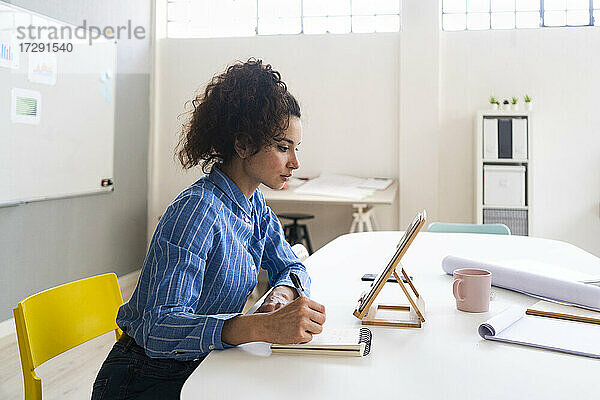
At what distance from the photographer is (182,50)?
4906mm

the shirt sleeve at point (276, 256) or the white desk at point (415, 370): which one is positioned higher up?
the shirt sleeve at point (276, 256)

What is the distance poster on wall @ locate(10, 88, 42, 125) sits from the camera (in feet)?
10.3

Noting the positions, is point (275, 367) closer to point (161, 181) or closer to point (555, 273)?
point (555, 273)

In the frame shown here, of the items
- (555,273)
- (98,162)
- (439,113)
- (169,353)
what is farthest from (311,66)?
(169,353)

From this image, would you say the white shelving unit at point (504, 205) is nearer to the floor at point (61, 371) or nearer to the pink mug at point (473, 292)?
the floor at point (61, 371)

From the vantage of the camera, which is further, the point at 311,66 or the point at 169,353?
the point at 311,66

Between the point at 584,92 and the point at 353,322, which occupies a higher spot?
the point at 584,92

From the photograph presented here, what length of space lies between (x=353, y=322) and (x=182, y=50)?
13.6 ft

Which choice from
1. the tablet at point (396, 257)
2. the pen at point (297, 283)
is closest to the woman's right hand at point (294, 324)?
the tablet at point (396, 257)

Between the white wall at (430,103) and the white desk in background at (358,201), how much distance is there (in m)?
0.41

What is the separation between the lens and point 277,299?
1.32 m

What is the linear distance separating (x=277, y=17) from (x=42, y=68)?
2166 mm

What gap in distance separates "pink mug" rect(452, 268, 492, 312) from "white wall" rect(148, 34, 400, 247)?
3406mm

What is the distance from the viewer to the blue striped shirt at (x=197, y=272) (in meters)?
1.05
